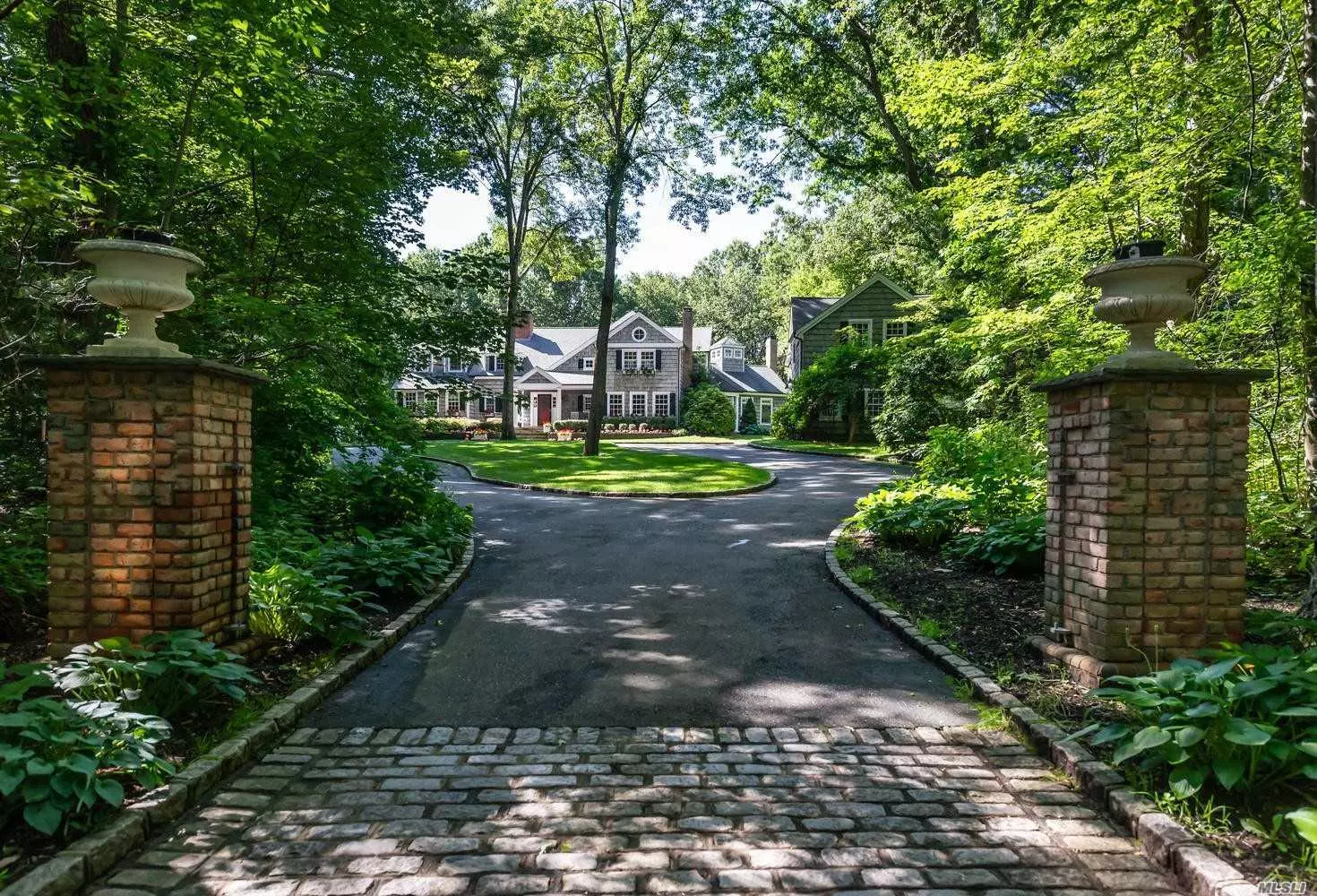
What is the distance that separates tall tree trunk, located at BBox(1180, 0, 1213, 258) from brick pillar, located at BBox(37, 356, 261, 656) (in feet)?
29.5

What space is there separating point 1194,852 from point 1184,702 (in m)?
0.84

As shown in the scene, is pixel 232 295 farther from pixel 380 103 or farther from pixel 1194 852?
pixel 1194 852

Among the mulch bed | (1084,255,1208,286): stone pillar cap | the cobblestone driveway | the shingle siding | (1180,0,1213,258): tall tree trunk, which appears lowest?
the cobblestone driveway

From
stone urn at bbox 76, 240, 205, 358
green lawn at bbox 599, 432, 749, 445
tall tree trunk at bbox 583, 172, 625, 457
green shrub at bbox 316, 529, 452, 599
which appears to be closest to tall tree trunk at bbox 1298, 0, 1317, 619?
green shrub at bbox 316, 529, 452, 599

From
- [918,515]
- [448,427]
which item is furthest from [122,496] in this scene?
[448,427]

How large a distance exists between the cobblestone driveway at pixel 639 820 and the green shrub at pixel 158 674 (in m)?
0.53

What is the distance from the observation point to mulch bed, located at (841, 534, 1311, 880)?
247cm

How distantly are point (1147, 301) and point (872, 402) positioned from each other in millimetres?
25682

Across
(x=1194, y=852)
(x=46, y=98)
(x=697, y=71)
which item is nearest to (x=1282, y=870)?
(x=1194, y=852)

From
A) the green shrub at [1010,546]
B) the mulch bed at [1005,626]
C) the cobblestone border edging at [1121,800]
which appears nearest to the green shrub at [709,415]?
the mulch bed at [1005,626]

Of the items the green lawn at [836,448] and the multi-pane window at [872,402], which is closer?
the green lawn at [836,448]

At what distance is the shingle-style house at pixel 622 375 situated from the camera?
41562mm

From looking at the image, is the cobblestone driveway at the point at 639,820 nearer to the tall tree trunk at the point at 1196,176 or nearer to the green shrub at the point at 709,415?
the tall tree trunk at the point at 1196,176

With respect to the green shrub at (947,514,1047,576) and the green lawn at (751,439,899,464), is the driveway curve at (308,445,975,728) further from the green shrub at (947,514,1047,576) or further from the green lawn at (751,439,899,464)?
the green lawn at (751,439,899,464)
